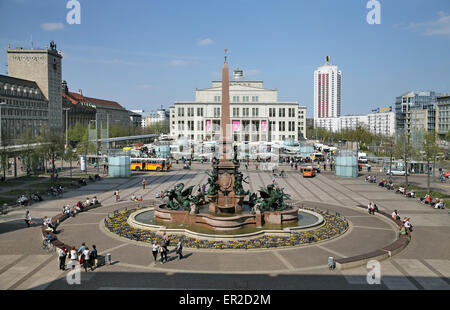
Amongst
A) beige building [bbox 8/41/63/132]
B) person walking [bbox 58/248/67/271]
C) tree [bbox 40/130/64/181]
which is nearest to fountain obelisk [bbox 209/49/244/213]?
person walking [bbox 58/248/67/271]

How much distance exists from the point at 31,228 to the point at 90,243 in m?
6.30

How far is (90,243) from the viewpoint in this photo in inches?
887

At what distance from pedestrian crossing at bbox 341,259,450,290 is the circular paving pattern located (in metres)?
4.76

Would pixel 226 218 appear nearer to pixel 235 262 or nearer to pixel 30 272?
pixel 235 262

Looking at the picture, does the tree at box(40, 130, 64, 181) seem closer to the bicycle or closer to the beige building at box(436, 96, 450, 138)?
the bicycle

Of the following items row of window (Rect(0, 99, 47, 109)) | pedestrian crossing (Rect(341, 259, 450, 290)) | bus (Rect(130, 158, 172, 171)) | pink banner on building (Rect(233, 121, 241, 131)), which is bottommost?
pedestrian crossing (Rect(341, 259, 450, 290))

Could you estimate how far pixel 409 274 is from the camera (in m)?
17.7

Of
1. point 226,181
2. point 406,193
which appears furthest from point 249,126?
point 226,181

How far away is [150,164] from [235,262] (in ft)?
156

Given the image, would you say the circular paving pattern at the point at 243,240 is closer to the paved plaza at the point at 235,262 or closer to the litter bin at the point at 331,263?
the paved plaza at the point at 235,262

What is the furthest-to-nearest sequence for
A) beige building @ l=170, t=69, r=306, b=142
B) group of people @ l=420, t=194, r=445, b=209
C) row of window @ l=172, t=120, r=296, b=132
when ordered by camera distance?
row of window @ l=172, t=120, r=296, b=132
beige building @ l=170, t=69, r=306, b=142
group of people @ l=420, t=194, r=445, b=209

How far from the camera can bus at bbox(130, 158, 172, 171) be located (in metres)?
64.2

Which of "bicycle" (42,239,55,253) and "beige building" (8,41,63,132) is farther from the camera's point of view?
"beige building" (8,41,63,132)
